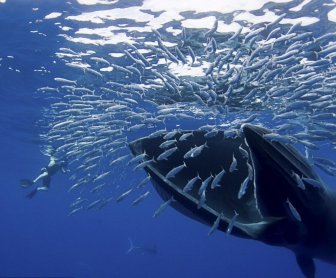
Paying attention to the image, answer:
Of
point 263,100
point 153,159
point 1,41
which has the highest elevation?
point 153,159

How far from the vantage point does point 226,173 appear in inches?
186

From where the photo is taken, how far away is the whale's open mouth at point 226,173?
3.04 metres

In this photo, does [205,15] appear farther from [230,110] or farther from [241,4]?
[230,110]

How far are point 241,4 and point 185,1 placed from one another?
1.65 m

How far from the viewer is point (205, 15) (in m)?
11.1

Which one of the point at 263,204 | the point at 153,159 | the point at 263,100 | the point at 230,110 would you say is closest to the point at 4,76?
the point at 230,110

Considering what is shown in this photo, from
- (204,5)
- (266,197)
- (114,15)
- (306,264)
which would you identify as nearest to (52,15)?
(114,15)

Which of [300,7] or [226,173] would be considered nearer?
[226,173]

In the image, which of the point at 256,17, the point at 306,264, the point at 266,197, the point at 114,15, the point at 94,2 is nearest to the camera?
the point at 266,197

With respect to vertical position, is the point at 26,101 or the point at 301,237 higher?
the point at 301,237

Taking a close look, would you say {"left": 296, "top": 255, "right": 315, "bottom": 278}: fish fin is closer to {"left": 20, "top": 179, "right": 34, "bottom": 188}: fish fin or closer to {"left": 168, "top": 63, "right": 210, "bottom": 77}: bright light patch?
{"left": 168, "top": 63, "right": 210, "bottom": 77}: bright light patch

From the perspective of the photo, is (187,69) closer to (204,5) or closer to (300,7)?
(204,5)

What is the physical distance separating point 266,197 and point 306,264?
126 centimetres

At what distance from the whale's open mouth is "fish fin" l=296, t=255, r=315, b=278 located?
0.64 m
